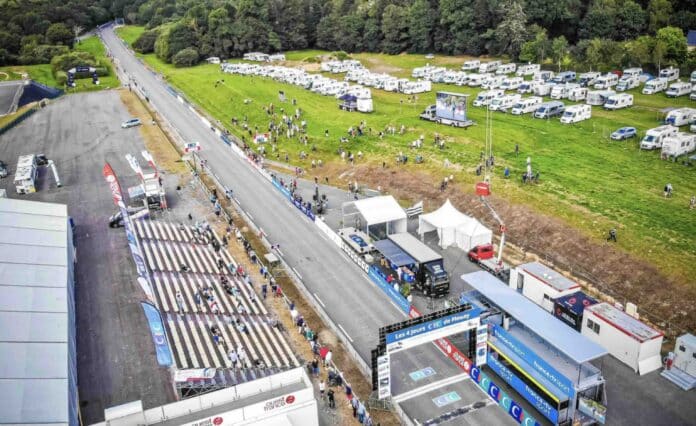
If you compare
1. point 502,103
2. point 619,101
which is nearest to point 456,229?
point 502,103

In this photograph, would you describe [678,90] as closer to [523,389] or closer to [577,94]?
[577,94]

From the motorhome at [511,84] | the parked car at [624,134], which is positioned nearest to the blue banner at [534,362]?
the parked car at [624,134]

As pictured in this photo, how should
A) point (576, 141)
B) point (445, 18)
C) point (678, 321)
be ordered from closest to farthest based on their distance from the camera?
1. point (678, 321)
2. point (576, 141)
3. point (445, 18)

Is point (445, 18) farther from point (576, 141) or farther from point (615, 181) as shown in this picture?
point (615, 181)

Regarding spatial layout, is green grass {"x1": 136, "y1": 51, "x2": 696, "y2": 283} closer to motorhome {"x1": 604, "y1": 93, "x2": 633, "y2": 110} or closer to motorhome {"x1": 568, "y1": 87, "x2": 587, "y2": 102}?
motorhome {"x1": 604, "y1": 93, "x2": 633, "y2": 110}

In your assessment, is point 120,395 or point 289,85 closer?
point 120,395

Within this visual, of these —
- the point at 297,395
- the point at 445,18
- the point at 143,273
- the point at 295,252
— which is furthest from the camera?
the point at 445,18

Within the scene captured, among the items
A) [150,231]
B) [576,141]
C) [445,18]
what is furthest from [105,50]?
[576,141]
